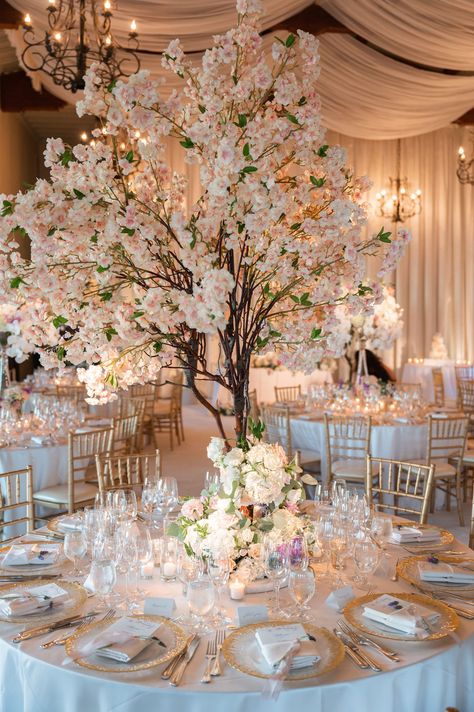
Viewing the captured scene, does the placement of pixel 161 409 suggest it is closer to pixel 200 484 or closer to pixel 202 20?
pixel 200 484

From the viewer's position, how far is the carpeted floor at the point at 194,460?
19.4ft

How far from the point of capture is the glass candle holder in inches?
98.7

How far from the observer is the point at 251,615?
7.10 ft

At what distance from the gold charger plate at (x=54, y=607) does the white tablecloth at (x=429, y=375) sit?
9.54 m

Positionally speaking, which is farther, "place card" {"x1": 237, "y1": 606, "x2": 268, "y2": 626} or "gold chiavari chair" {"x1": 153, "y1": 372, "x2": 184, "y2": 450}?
"gold chiavari chair" {"x1": 153, "y1": 372, "x2": 184, "y2": 450}

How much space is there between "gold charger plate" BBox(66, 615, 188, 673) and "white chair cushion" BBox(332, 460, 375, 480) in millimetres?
3497

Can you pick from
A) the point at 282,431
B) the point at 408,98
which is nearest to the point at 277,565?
the point at 282,431

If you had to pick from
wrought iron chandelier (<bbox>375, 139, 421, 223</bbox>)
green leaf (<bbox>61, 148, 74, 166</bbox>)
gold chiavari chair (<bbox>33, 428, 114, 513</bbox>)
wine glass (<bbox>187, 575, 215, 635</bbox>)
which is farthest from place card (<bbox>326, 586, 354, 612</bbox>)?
wrought iron chandelier (<bbox>375, 139, 421, 223</bbox>)

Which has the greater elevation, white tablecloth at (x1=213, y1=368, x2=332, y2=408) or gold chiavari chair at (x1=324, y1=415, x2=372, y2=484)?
white tablecloth at (x1=213, y1=368, x2=332, y2=408)

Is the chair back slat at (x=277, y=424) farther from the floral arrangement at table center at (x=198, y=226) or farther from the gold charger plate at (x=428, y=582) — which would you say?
the floral arrangement at table center at (x=198, y=226)

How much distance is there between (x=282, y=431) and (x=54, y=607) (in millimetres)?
A: 4155

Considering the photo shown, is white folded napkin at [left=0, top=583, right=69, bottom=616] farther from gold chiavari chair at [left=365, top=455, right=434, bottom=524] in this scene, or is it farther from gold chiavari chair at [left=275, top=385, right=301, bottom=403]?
gold chiavari chair at [left=275, top=385, right=301, bottom=403]

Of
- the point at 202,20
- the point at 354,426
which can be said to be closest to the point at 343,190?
the point at 354,426

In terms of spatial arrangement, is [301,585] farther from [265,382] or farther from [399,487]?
[265,382]
